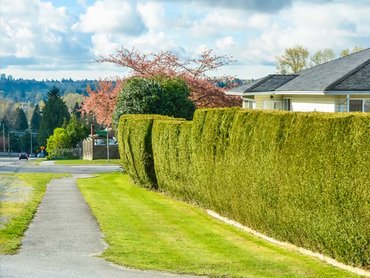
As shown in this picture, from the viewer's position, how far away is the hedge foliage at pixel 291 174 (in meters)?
13.2

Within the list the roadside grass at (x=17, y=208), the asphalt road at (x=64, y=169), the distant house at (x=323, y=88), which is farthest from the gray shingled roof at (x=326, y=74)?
the asphalt road at (x=64, y=169)

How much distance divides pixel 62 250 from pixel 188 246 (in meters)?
2.78

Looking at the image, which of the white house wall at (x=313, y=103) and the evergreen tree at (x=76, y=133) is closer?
the white house wall at (x=313, y=103)

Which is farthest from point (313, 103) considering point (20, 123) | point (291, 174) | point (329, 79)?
point (20, 123)

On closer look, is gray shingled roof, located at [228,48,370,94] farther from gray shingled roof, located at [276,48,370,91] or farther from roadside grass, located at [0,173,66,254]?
roadside grass, located at [0,173,66,254]

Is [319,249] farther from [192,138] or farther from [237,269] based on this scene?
[192,138]

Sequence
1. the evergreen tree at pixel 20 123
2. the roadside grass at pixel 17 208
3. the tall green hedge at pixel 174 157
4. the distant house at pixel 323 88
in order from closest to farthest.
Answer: the roadside grass at pixel 17 208 → the tall green hedge at pixel 174 157 → the distant house at pixel 323 88 → the evergreen tree at pixel 20 123

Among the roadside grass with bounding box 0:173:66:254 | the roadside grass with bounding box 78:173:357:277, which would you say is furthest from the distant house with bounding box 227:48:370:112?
the roadside grass with bounding box 0:173:66:254

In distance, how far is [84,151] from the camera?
3597 inches

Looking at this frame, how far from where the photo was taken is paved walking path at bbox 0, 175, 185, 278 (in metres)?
13.3

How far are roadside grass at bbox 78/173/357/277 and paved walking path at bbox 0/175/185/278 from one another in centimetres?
42

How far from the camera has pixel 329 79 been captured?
29578 millimetres

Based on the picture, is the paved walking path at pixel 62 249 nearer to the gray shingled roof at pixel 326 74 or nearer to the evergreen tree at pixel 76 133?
the gray shingled roof at pixel 326 74

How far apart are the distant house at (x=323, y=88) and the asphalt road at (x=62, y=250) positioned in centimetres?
1059
